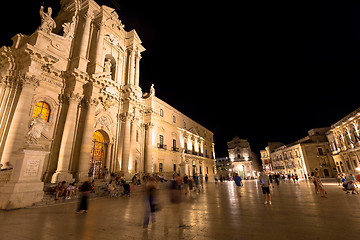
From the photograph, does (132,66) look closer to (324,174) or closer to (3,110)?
(3,110)

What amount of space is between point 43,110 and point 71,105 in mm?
1816

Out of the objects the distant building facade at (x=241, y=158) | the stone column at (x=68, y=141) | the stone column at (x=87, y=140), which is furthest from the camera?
the distant building facade at (x=241, y=158)

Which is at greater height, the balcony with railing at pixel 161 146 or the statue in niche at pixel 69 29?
the statue in niche at pixel 69 29

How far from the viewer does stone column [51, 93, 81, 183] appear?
467 inches

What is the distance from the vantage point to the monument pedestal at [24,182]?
7.01m

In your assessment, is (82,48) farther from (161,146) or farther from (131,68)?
(161,146)

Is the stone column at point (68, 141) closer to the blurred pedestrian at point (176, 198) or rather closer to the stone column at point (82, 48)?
the stone column at point (82, 48)

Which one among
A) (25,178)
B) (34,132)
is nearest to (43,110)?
(34,132)

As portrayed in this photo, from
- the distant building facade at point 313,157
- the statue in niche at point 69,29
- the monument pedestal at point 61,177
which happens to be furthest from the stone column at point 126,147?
the distant building facade at point 313,157

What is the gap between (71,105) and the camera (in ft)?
44.2

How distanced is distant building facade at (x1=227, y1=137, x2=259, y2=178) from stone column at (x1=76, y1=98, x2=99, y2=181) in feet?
168

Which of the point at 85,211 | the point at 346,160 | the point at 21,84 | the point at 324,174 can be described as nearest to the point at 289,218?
the point at 85,211

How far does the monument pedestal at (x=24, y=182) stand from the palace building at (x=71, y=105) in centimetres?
3

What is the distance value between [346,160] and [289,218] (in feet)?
120
